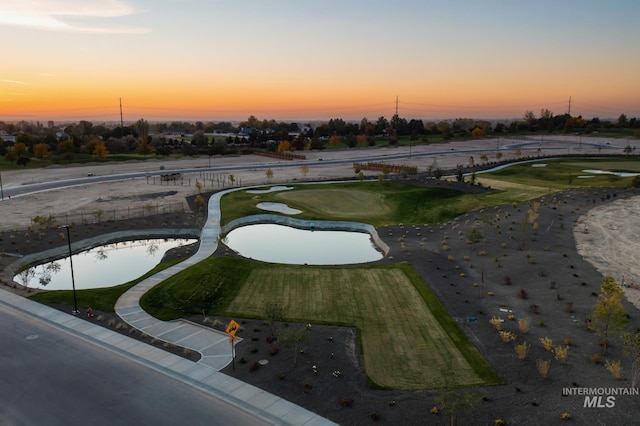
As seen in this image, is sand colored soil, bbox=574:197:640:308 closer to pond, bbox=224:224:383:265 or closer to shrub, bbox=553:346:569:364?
shrub, bbox=553:346:569:364

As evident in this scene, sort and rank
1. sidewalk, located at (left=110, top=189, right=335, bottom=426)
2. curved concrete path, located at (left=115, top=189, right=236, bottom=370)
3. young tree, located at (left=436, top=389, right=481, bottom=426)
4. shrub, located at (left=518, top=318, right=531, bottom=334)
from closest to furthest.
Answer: young tree, located at (left=436, top=389, right=481, bottom=426)
sidewalk, located at (left=110, top=189, right=335, bottom=426)
curved concrete path, located at (left=115, top=189, right=236, bottom=370)
shrub, located at (left=518, top=318, right=531, bottom=334)

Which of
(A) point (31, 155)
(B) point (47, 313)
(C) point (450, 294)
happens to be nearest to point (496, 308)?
(C) point (450, 294)

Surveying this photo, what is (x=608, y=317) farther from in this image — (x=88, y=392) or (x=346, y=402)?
(x=88, y=392)

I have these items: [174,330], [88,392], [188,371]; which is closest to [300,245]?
[174,330]

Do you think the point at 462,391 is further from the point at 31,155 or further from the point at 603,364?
the point at 31,155

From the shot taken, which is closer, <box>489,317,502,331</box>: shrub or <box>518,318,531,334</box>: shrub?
<box>518,318,531,334</box>: shrub

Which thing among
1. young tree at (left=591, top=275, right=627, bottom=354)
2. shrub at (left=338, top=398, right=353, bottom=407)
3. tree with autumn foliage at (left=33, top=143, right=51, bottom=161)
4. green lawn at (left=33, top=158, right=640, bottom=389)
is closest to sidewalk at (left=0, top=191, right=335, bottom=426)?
shrub at (left=338, top=398, right=353, bottom=407)
